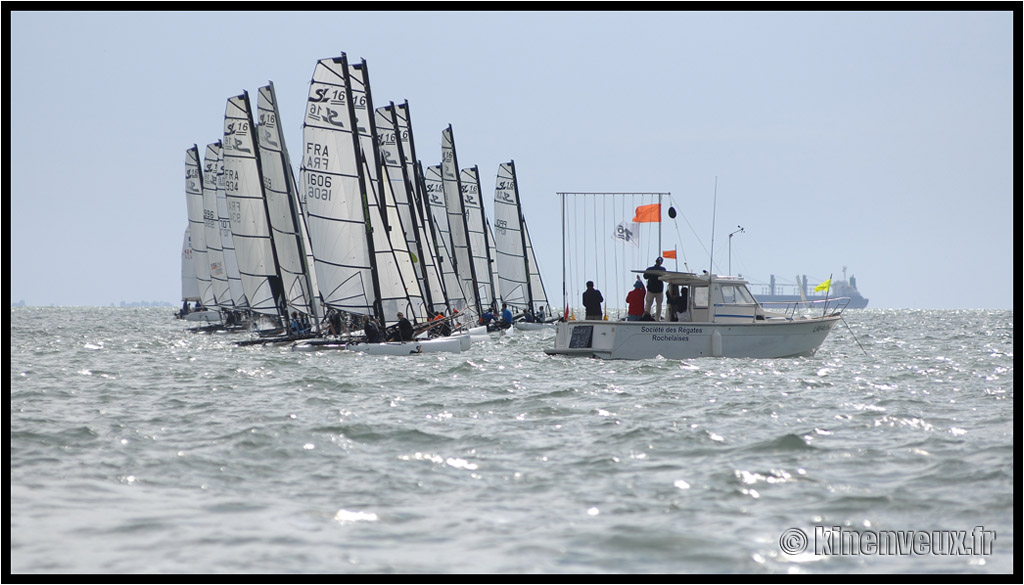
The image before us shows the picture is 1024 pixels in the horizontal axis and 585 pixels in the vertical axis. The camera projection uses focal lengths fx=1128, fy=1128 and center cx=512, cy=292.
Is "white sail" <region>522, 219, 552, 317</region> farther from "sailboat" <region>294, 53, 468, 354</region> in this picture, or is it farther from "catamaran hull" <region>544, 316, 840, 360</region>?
"catamaran hull" <region>544, 316, 840, 360</region>

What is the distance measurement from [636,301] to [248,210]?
1857cm

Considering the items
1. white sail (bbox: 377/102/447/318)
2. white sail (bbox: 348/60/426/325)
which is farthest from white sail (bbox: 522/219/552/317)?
white sail (bbox: 348/60/426/325)

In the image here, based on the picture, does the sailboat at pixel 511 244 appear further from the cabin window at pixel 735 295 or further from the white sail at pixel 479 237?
the cabin window at pixel 735 295

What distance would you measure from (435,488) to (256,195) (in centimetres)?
3092

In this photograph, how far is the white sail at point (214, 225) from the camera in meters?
52.2

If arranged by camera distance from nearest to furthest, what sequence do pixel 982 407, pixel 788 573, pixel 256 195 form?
pixel 788 573 < pixel 982 407 < pixel 256 195

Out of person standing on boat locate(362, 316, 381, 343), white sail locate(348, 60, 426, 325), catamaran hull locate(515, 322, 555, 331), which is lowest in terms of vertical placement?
catamaran hull locate(515, 322, 555, 331)

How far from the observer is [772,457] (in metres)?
9.91

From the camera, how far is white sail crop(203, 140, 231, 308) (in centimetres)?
5225

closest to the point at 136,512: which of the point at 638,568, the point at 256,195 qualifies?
the point at 638,568

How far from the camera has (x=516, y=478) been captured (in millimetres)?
9031

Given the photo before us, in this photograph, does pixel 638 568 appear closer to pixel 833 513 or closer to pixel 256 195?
pixel 833 513

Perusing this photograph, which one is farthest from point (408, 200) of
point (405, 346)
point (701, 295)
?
point (701, 295)

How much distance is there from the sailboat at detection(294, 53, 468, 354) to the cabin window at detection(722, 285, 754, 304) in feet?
32.3
